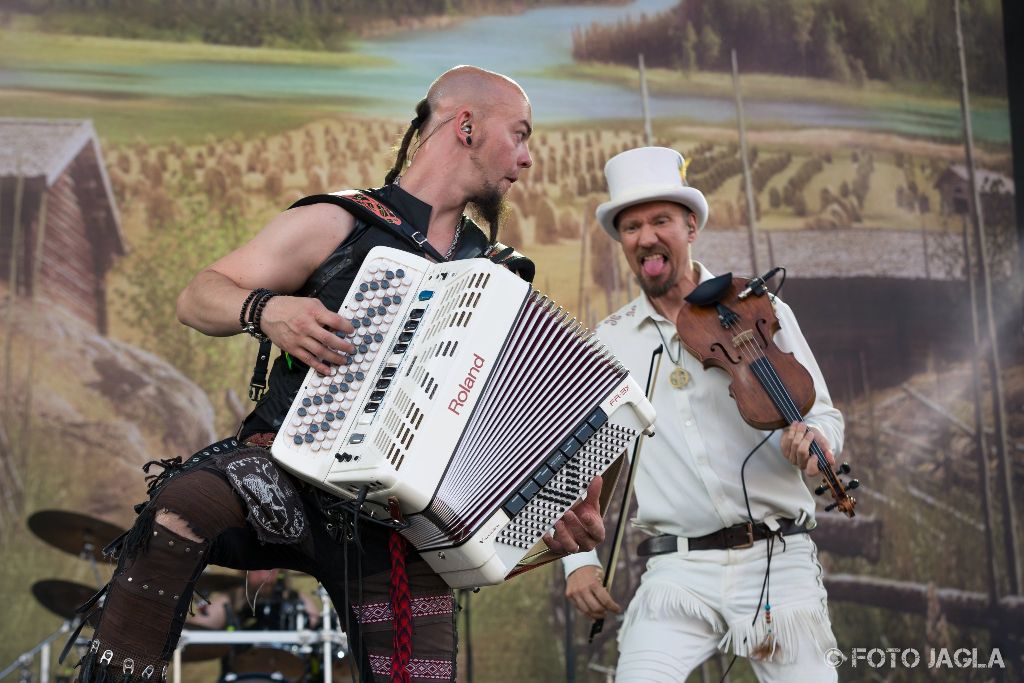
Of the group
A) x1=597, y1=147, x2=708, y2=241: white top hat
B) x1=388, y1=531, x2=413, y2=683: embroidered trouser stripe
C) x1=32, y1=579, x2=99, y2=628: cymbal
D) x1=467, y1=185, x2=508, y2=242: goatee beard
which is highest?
x1=597, y1=147, x2=708, y2=241: white top hat

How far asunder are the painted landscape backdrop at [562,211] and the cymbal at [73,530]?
2.80 ft

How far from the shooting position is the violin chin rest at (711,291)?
3.83 meters

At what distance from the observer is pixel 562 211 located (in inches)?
312

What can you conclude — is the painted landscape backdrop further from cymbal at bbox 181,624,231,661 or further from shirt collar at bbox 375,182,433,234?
shirt collar at bbox 375,182,433,234

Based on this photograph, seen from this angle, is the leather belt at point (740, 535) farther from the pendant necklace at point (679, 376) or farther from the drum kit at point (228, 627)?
the drum kit at point (228, 627)

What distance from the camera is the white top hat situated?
421 cm

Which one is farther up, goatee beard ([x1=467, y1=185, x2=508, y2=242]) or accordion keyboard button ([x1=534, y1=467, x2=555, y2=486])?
goatee beard ([x1=467, y1=185, x2=508, y2=242])

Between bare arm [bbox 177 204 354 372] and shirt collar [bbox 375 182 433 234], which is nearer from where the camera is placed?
bare arm [bbox 177 204 354 372]

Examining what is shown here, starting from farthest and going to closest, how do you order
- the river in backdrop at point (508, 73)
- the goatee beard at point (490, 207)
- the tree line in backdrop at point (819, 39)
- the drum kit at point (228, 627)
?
1. the tree line in backdrop at point (819, 39)
2. the river in backdrop at point (508, 73)
3. the drum kit at point (228, 627)
4. the goatee beard at point (490, 207)

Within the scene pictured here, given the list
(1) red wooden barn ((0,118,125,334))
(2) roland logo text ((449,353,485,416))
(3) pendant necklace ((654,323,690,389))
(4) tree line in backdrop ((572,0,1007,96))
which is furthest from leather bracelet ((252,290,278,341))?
(4) tree line in backdrop ((572,0,1007,96))

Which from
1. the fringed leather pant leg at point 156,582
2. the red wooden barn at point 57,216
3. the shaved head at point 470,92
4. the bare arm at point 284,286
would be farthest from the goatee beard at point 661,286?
the red wooden barn at point 57,216

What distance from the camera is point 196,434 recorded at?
7.13 metres

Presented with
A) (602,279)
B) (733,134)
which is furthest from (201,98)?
(733,134)

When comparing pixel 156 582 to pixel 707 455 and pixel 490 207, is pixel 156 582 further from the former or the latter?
pixel 707 455
